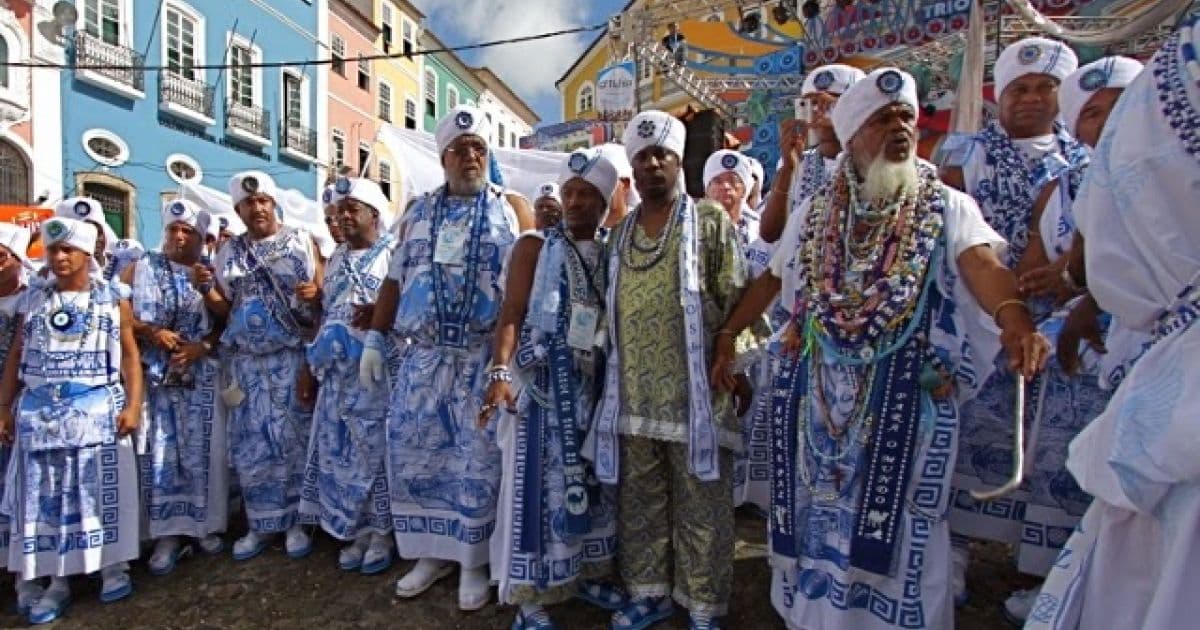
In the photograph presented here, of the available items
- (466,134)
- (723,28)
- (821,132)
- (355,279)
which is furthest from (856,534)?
(723,28)

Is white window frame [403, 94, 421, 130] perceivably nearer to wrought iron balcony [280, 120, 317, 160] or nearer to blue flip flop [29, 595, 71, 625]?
wrought iron balcony [280, 120, 317, 160]

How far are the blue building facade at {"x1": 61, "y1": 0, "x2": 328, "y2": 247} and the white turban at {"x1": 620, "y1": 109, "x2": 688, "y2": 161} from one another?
15.9 meters

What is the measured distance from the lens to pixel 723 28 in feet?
54.0

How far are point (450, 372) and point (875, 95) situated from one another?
202 cm

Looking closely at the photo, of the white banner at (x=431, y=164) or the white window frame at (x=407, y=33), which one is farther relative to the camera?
the white window frame at (x=407, y=33)

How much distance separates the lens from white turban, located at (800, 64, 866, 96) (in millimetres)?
3143

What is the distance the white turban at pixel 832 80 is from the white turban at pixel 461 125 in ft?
4.77

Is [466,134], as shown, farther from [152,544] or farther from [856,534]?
[152,544]

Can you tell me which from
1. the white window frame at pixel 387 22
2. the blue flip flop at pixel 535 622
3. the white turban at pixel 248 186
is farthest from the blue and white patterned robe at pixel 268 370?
the white window frame at pixel 387 22

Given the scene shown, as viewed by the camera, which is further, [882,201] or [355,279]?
[355,279]

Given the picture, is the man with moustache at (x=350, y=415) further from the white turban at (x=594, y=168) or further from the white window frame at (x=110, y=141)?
the white window frame at (x=110, y=141)

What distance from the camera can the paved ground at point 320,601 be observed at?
2946 millimetres

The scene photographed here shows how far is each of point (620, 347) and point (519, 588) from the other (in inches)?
38.7

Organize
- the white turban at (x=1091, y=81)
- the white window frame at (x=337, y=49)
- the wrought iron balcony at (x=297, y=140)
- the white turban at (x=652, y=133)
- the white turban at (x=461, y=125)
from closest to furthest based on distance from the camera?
the white turban at (x=1091, y=81)
the white turban at (x=652, y=133)
the white turban at (x=461, y=125)
the wrought iron balcony at (x=297, y=140)
the white window frame at (x=337, y=49)
